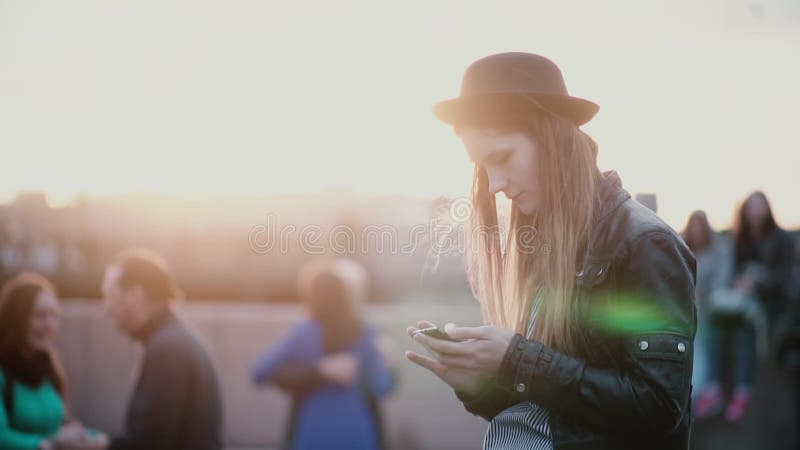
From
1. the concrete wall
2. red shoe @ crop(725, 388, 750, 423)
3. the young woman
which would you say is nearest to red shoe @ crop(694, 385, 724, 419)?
red shoe @ crop(725, 388, 750, 423)

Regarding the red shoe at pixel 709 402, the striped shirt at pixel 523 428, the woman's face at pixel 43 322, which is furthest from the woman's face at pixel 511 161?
the red shoe at pixel 709 402

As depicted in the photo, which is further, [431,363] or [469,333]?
[431,363]

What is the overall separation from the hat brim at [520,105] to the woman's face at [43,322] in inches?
159

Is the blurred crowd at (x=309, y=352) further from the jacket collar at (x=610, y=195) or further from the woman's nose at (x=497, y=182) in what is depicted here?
the woman's nose at (x=497, y=182)

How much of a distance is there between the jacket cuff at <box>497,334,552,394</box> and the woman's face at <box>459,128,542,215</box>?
354mm

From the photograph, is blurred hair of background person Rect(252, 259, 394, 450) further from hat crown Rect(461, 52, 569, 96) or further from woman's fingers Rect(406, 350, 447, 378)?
hat crown Rect(461, 52, 569, 96)

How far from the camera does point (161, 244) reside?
12.8 m

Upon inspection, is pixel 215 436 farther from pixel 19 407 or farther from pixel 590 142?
Answer: pixel 590 142

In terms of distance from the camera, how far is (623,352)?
5.95 feet

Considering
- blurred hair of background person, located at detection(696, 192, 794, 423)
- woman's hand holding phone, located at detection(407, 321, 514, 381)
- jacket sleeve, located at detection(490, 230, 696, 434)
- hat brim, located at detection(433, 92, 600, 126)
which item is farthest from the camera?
blurred hair of background person, located at detection(696, 192, 794, 423)

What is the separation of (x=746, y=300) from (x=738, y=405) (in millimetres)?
967

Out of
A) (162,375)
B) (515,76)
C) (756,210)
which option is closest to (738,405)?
(756,210)

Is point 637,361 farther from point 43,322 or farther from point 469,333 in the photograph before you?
point 43,322

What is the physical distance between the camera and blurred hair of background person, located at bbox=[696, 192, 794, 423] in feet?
25.3
